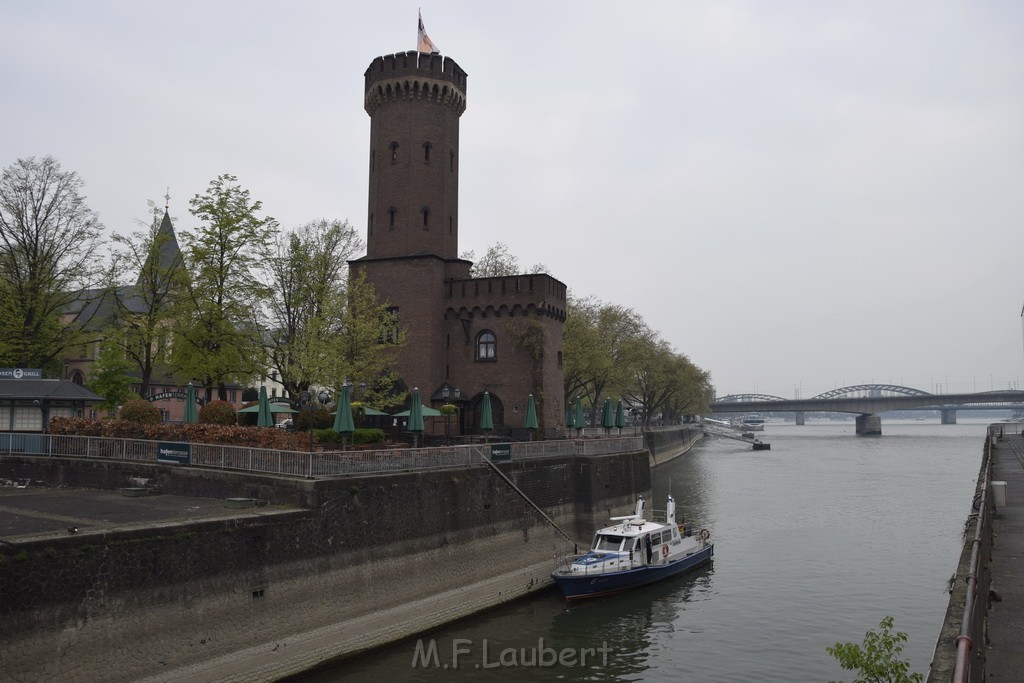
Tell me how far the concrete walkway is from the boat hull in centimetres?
1198

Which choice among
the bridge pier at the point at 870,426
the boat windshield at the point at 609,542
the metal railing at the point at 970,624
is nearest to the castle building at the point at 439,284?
the boat windshield at the point at 609,542

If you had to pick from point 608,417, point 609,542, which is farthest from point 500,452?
point 608,417

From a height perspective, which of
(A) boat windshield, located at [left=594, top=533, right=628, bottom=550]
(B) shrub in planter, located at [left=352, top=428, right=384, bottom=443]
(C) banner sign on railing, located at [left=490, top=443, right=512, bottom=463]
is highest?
(B) shrub in planter, located at [left=352, top=428, right=384, bottom=443]

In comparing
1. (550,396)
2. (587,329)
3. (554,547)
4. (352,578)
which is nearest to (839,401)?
(587,329)

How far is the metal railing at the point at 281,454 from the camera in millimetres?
23141

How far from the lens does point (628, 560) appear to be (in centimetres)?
2958

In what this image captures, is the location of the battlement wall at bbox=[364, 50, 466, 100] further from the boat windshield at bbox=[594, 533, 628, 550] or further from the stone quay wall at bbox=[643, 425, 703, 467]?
the stone quay wall at bbox=[643, 425, 703, 467]

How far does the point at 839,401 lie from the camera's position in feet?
516

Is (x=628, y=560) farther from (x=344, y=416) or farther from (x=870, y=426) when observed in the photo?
Answer: (x=870, y=426)

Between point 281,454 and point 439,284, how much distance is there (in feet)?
79.0

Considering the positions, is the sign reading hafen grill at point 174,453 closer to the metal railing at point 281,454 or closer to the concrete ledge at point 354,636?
the metal railing at point 281,454

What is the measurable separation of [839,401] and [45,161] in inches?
5877

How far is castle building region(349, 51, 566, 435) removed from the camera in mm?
44719

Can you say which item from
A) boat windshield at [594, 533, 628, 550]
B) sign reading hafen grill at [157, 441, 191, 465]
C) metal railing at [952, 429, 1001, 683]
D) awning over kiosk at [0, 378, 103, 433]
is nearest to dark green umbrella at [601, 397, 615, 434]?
boat windshield at [594, 533, 628, 550]
